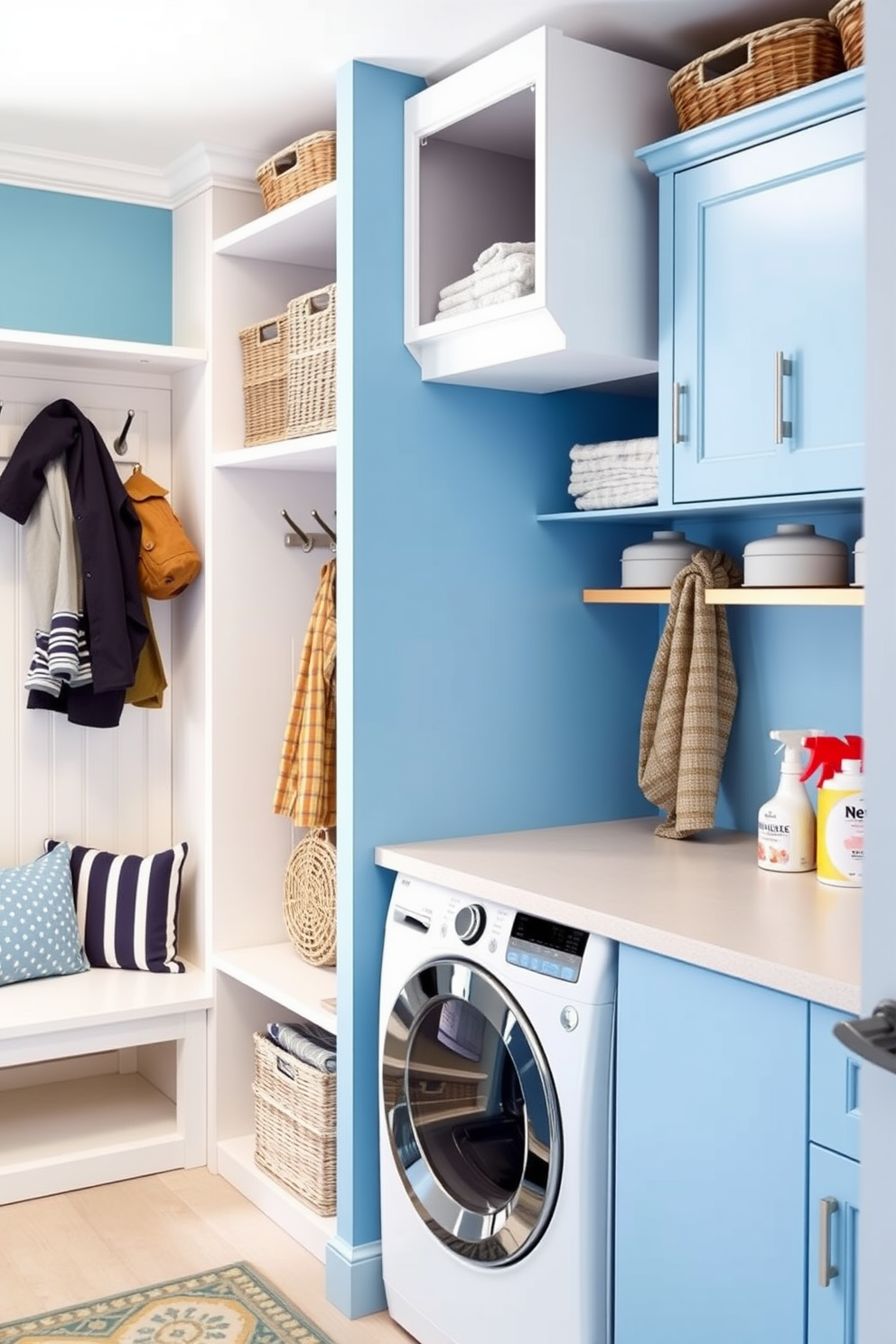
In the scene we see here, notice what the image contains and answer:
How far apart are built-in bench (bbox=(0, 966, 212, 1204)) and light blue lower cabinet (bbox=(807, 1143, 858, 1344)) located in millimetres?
1832

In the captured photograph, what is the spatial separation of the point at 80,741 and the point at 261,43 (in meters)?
1.78

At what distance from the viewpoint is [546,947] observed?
7.36 ft

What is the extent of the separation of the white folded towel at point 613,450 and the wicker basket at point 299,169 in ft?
2.71

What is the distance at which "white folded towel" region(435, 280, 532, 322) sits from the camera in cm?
247

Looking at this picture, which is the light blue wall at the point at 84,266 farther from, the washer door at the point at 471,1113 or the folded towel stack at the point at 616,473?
the washer door at the point at 471,1113

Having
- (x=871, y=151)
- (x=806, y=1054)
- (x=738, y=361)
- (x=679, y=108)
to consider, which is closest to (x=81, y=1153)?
(x=806, y=1054)

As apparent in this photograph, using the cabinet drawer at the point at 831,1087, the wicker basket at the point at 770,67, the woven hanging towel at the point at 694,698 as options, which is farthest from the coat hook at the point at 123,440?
the cabinet drawer at the point at 831,1087

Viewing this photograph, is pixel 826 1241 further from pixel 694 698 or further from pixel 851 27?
pixel 851 27

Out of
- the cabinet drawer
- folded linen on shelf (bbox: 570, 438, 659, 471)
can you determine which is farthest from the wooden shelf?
the cabinet drawer

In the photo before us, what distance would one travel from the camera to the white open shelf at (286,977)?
9.61 ft

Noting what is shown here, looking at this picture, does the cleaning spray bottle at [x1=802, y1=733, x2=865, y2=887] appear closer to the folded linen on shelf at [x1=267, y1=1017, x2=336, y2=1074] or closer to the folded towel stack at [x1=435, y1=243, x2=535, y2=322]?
the folded towel stack at [x1=435, y1=243, x2=535, y2=322]

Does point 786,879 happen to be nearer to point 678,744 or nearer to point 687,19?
point 678,744

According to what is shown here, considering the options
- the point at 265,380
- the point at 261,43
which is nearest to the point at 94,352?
the point at 265,380

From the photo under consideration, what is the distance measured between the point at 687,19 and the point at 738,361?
25.7 inches
